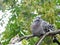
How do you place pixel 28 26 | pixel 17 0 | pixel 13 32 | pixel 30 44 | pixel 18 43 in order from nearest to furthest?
pixel 18 43
pixel 30 44
pixel 28 26
pixel 13 32
pixel 17 0

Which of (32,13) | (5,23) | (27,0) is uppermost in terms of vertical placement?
(27,0)

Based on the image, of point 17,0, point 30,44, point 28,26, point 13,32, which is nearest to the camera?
point 30,44

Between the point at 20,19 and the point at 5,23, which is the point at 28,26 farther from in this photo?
the point at 5,23

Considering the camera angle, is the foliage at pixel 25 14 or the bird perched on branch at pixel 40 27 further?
the foliage at pixel 25 14

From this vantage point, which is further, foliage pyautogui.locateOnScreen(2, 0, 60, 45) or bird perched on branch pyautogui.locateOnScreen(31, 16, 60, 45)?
foliage pyautogui.locateOnScreen(2, 0, 60, 45)

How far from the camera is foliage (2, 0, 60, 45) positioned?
7.27 feet

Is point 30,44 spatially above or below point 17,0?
below

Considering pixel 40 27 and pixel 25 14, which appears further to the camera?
pixel 25 14

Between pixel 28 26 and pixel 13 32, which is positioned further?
pixel 13 32

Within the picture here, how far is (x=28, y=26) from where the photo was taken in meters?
2.37

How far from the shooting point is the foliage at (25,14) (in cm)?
222

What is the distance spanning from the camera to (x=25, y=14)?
2.57 meters

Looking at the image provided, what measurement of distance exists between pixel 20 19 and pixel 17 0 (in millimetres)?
306

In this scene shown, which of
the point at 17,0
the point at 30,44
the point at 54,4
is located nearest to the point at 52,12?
the point at 54,4
